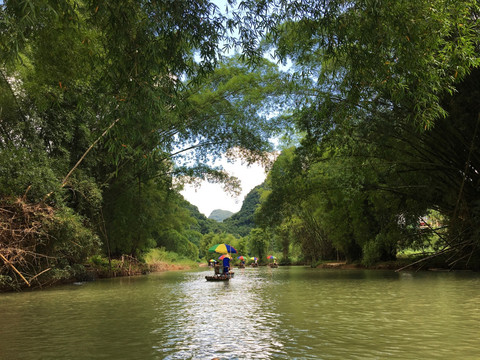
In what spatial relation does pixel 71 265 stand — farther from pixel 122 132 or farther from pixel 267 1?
pixel 267 1

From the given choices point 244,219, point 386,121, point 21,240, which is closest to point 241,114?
point 386,121

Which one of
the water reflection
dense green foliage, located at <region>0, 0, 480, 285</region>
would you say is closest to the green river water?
the water reflection

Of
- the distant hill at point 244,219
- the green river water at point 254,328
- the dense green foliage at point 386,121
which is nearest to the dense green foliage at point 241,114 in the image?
the dense green foliage at point 386,121

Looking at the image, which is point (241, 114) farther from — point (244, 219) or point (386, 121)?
point (244, 219)

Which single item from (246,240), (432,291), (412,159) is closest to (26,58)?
(432,291)

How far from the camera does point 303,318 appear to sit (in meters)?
5.76

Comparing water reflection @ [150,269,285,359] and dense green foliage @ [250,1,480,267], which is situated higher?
dense green foliage @ [250,1,480,267]

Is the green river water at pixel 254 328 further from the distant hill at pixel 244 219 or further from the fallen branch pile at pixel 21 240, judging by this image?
the distant hill at pixel 244 219

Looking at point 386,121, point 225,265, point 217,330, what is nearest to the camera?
point 217,330

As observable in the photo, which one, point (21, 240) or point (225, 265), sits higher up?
point (21, 240)

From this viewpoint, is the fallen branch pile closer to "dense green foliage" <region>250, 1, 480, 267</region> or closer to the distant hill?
"dense green foliage" <region>250, 1, 480, 267</region>

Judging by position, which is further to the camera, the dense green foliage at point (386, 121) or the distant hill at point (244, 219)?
the distant hill at point (244, 219)

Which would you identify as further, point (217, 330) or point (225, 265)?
point (225, 265)

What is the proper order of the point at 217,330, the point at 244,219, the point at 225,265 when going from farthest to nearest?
the point at 244,219
the point at 225,265
the point at 217,330
